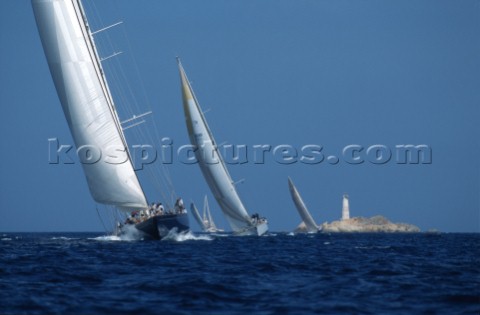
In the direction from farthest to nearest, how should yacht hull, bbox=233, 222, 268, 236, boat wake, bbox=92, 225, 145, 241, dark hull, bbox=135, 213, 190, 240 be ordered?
yacht hull, bbox=233, 222, 268, 236 < boat wake, bbox=92, 225, 145, 241 < dark hull, bbox=135, 213, 190, 240

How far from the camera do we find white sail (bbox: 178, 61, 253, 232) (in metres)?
59.7

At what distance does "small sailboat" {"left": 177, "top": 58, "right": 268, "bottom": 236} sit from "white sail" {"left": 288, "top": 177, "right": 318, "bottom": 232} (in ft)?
83.7

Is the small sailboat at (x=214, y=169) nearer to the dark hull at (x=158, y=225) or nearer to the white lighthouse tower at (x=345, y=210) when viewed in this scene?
the dark hull at (x=158, y=225)

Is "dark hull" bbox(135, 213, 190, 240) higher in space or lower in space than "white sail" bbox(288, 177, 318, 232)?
higher

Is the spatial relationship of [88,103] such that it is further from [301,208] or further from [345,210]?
[345,210]

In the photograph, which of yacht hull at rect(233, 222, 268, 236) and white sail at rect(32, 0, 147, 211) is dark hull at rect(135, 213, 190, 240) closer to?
white sail at rect(32, 0, 147, 211)

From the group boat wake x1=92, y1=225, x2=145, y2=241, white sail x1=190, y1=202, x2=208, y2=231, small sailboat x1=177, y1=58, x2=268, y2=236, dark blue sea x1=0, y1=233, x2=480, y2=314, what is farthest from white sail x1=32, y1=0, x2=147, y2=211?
white sail x1=190, y1=202, x2=208, y2=231

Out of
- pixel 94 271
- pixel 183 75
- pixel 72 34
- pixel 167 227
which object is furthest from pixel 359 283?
pixel 183 75

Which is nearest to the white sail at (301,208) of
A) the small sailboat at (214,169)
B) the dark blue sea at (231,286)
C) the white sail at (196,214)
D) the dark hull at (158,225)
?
the small sailboat at (214,169)

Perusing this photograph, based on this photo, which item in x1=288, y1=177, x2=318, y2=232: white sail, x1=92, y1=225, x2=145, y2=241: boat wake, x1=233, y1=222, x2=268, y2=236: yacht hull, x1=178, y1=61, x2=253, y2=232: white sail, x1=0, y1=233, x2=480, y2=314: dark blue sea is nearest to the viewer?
x1=0, y1=233, x2=480, y2=314: dark blue sea

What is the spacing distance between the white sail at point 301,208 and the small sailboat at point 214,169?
83.7 ft

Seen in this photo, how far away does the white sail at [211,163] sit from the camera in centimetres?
5969

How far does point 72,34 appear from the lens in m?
43.8

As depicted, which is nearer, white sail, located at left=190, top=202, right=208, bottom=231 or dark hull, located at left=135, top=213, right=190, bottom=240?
dark hull, located at left=135, top=213, right=190, bottom=240
